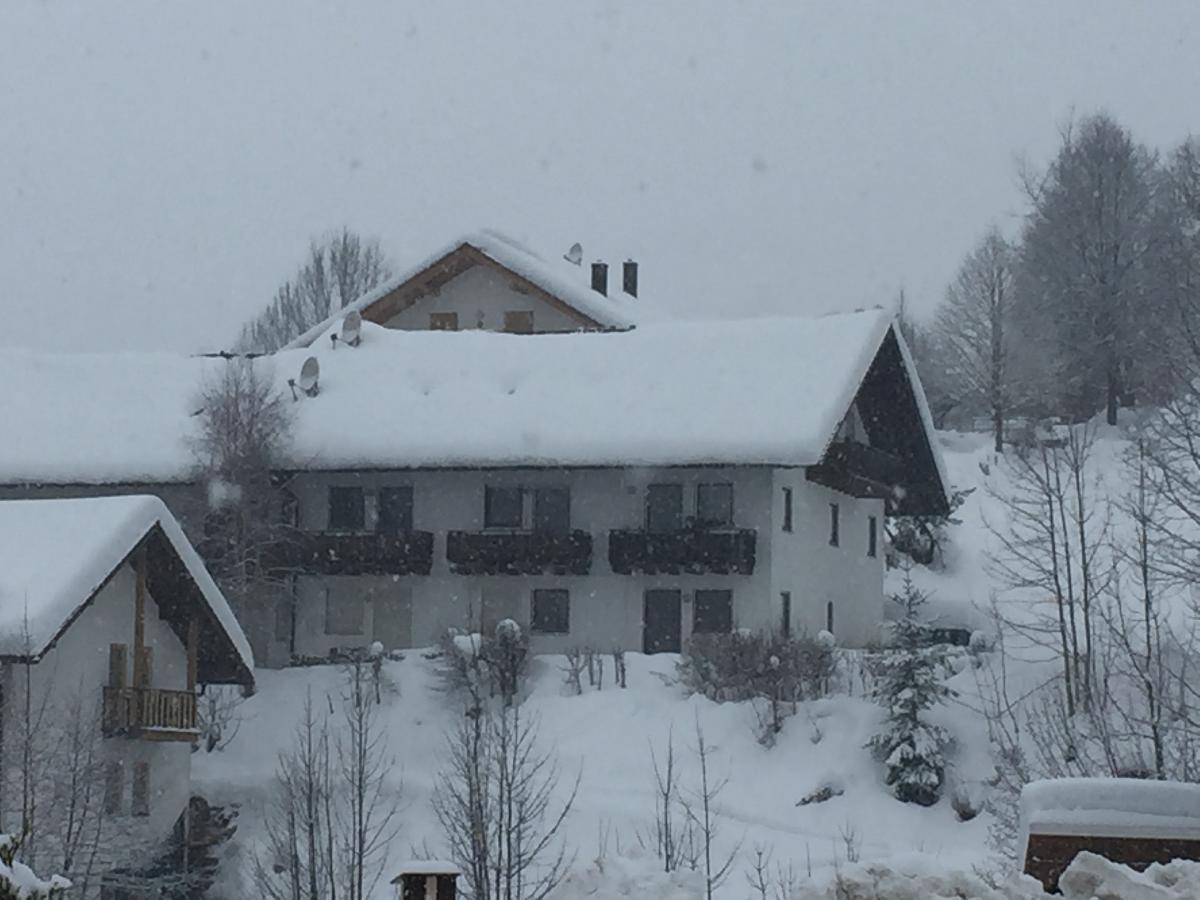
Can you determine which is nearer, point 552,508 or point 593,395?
point 552,508

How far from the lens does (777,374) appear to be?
41656 millimetres

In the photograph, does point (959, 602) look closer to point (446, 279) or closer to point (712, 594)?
point (712, 594)

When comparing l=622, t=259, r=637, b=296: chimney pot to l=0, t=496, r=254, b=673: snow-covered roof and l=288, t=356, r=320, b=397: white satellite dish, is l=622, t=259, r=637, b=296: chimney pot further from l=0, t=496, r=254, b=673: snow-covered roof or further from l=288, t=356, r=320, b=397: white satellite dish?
l=0, t=496, r=254, b=673: snow-covered roof

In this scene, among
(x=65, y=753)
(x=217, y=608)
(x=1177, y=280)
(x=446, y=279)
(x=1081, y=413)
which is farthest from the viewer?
(x=1081, y=413)

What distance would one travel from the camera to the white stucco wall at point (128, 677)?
27641 mm

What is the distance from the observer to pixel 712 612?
40.3 metres

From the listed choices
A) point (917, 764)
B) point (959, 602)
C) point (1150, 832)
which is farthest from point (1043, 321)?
point (1150, 832)

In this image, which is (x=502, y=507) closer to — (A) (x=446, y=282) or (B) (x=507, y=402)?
(B) (x=507, y=402)

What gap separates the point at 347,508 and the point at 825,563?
9255 millimetres

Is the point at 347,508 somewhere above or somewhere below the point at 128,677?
above

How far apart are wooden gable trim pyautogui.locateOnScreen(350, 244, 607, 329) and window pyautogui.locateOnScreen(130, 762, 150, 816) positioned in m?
24.1

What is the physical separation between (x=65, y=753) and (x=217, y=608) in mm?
4169

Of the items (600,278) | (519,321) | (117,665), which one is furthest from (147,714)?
(600,278)

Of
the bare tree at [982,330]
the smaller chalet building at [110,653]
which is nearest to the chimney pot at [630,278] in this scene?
the bare tree at [982,330]
